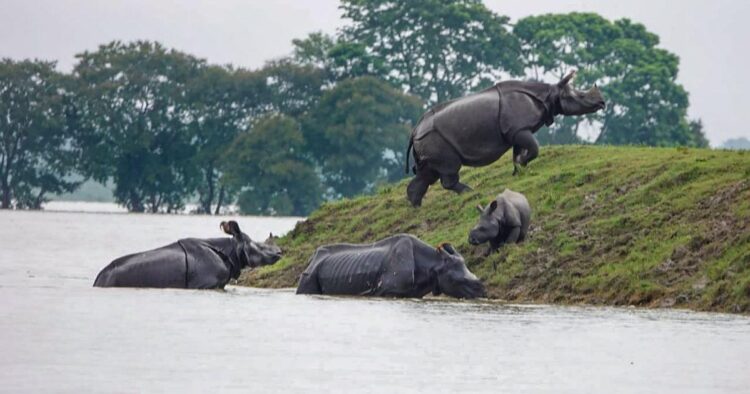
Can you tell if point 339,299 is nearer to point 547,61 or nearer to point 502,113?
point 502,113

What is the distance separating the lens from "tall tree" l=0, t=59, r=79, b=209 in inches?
3903

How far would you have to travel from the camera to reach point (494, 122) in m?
32.6

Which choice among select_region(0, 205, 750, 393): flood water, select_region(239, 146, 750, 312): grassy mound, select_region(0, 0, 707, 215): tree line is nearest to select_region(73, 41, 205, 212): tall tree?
select_region(0, 0, 707, 215): tree line

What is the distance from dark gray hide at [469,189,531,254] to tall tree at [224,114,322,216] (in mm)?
64344

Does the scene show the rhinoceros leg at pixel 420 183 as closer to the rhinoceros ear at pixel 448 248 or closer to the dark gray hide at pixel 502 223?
the dark gray hide at pixel 502 223

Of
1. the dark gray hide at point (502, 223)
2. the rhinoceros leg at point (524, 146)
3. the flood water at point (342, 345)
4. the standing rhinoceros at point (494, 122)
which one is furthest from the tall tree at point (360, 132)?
the flood water at point (342, 345)

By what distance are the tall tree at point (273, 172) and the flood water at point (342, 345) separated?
2577 inches

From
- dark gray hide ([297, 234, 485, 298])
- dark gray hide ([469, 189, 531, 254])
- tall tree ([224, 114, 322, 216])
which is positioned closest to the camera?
dark gray hide ([297, 234, 485, 298])

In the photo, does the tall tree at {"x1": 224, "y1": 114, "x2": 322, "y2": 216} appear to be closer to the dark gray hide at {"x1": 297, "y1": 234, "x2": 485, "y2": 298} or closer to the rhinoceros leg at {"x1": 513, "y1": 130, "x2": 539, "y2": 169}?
the rhinoceros leg at {"x1": 513, "y1": 130, "x2": 539, "y2": 169}

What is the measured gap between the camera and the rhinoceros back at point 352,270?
27.4m

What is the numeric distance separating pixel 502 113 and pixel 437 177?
8.03 ft

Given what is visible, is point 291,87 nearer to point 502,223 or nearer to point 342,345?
point 502,223

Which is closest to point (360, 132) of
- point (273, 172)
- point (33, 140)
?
point (273, 172)

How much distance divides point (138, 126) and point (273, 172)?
387 inches
